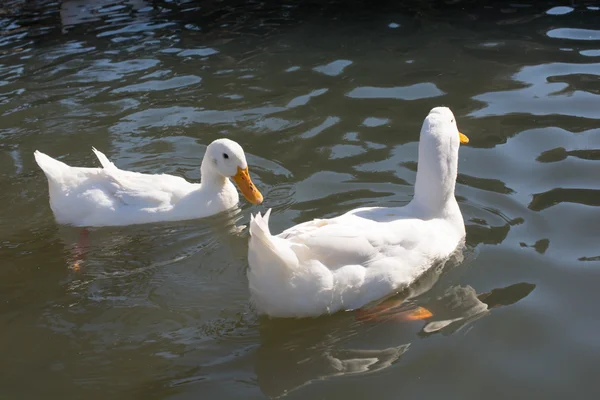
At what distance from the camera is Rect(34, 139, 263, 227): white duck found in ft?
19.5

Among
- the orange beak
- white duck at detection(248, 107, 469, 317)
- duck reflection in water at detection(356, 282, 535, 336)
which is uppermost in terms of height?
white duck at detection(248, 107, 469, 317)

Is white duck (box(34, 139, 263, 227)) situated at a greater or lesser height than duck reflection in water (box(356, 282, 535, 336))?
greater

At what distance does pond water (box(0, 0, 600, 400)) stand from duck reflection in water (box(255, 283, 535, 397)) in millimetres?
14

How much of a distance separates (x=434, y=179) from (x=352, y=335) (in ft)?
4.48

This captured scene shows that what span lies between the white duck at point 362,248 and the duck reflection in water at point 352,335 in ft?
0.33

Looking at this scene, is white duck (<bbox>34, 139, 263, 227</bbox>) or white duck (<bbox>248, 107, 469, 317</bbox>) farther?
white duck (<bbox>34, 139, 263, 227</bbox>)

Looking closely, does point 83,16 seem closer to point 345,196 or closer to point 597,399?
point 345,196

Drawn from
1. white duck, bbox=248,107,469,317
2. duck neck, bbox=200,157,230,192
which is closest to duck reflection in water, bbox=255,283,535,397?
white duck, bbox=248,107,469,317

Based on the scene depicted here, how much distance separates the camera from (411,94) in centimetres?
795

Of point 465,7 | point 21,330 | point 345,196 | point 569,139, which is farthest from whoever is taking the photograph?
point 465,7

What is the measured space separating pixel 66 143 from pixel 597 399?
598cm

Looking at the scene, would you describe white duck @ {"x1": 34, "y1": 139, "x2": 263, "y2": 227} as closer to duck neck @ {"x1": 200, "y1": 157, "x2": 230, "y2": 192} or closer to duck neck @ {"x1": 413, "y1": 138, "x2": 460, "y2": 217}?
duck neck @ {"x1": 200, "y1": 157, "x2": 230, "y2": 192}

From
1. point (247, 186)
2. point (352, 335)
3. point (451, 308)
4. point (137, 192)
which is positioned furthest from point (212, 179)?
point (451, 308)

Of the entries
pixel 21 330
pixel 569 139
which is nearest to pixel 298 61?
pixel 569 139
